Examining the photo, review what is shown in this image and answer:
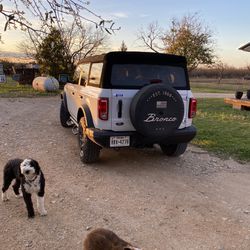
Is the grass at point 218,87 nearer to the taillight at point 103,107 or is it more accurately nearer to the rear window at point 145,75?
the rear window at point 145,75

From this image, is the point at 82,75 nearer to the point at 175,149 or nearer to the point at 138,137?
the point at 138,137

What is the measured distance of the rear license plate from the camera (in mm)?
5336

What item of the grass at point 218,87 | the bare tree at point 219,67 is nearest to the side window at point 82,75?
the grass at point 218,87

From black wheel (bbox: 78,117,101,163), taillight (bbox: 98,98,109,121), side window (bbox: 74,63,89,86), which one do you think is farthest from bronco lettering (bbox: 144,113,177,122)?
side window (bbox: 74,63,89,86)

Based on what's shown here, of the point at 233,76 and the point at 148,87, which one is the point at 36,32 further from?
the point at 233,76

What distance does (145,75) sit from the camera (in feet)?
18.2

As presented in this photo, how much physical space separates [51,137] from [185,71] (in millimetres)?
3833

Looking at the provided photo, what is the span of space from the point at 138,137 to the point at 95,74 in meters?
1.43

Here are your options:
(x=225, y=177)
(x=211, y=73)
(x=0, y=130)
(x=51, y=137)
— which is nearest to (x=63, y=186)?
(x=225, y=177)

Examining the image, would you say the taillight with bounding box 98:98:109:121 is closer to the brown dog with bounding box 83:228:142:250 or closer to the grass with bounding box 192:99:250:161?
the brown dog with bounding box 83:228:142:250

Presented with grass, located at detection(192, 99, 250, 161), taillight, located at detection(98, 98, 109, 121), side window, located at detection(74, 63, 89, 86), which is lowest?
grass, located at detection(192, 99, 250, 161)

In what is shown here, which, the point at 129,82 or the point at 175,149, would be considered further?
the point at 175,149

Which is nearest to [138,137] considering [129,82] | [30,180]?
[129,82]

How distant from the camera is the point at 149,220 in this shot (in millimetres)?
3914
